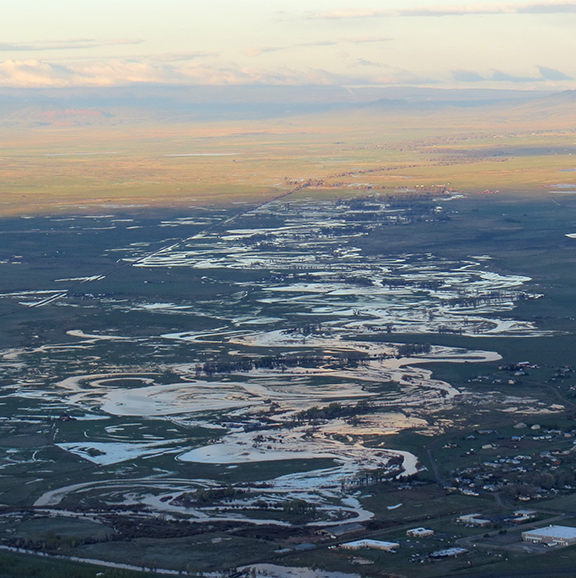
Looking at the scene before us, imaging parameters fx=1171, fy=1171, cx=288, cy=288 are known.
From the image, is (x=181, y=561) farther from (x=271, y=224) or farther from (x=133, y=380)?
(x=271, y=224)

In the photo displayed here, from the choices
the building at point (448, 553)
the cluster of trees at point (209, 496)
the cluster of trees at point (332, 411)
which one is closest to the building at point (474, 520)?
the building at point (448, 553)

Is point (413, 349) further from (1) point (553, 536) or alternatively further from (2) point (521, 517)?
(1) point (553, 536)

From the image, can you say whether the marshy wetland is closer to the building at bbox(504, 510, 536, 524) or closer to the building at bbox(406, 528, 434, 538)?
the building at bbox(406, 528, 434, 538)

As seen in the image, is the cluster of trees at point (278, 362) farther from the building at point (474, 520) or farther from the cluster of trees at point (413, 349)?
the building at point (474, 520)

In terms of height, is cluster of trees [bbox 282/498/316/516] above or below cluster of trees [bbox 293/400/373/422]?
below

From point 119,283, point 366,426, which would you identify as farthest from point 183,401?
point 119,283

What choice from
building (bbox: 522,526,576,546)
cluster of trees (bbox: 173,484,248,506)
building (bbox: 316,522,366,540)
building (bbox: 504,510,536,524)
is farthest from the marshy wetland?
building (bbox: 522,526,576,546)

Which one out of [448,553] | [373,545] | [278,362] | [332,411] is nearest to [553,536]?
[448,553]
